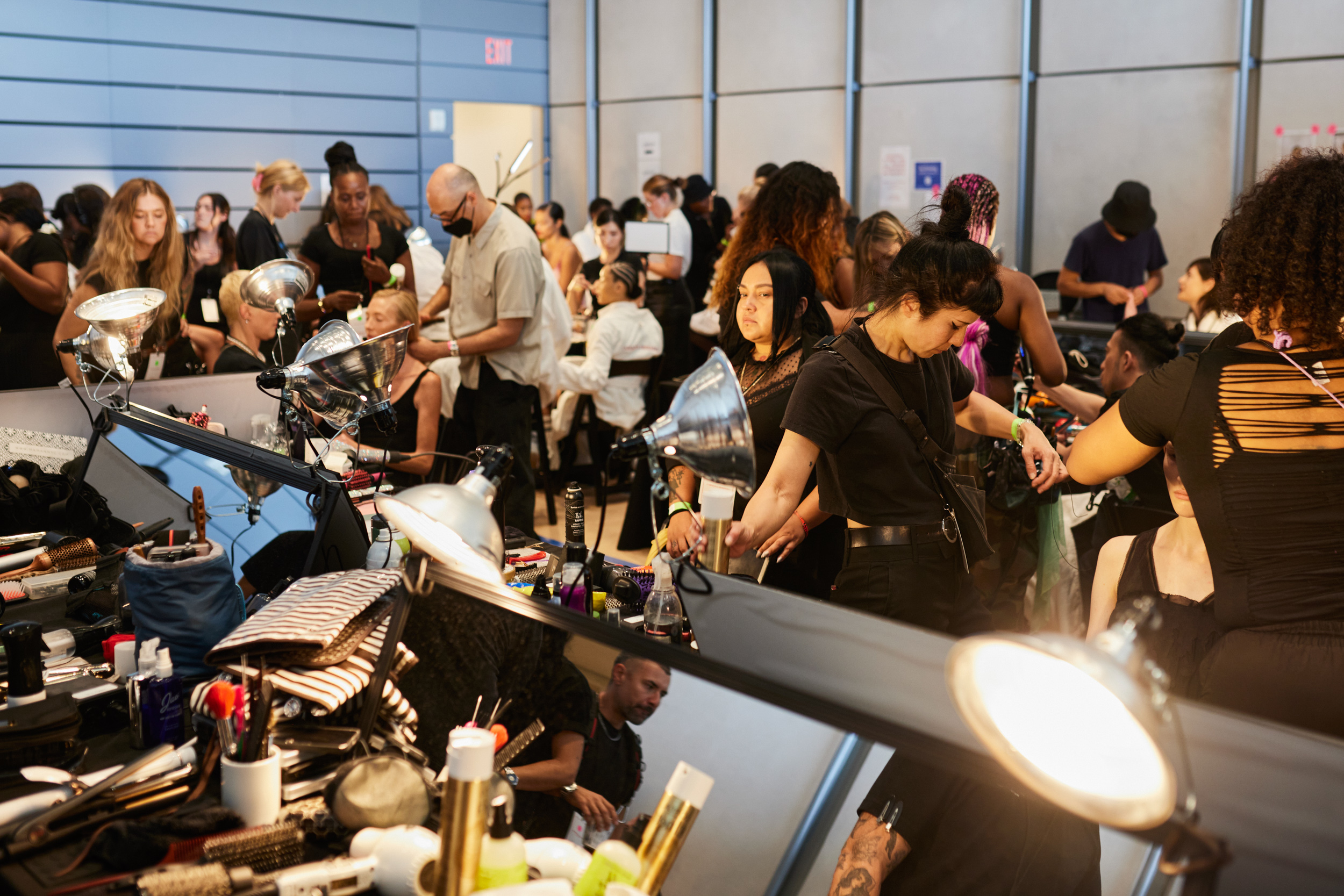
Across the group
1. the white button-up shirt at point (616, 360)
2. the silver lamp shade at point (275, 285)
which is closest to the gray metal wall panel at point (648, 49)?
the white button-up shirt at point (616, 360)

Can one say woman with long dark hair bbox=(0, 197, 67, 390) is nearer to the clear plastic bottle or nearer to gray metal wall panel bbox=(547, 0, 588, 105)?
the clear plastic bottle

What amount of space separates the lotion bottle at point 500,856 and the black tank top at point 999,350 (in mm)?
2608

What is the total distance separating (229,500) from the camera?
8.59 feet

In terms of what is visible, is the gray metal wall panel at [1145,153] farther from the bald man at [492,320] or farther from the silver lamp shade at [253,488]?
the silver lamp shade at [253,488]

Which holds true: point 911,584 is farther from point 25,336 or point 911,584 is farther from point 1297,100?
point 1297,100

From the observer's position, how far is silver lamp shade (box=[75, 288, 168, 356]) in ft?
9.07

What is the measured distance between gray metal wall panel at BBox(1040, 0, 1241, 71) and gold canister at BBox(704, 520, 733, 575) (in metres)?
5.92

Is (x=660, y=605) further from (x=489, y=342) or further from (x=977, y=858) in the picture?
(x=489, y=342)

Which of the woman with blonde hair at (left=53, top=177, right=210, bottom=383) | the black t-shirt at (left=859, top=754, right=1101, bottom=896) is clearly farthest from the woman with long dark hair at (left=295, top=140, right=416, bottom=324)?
the black t-shirt at (left=859, top=754, right=1101, bottom=896)

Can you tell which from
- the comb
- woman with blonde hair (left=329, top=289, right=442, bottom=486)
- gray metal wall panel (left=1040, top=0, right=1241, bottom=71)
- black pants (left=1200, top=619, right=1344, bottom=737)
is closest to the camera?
the comb

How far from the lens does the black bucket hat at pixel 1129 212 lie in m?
5.61

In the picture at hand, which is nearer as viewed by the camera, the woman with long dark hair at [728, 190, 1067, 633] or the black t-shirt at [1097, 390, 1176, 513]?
the woman with long dark hair at [728, 190, 1067, 633]

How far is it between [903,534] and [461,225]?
2.70 m

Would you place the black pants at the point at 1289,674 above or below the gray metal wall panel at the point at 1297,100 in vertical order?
below
